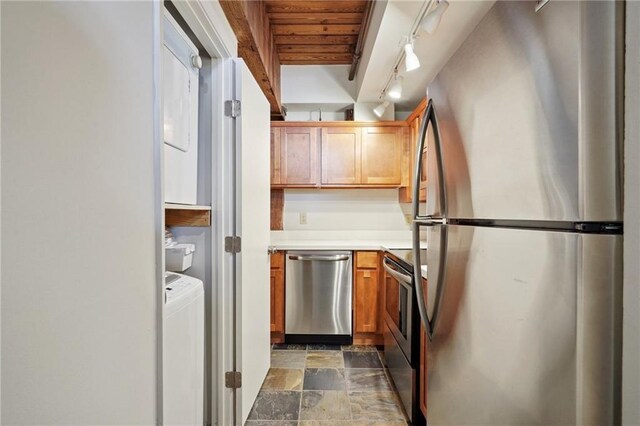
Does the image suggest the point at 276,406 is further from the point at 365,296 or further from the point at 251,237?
the point at 365,296

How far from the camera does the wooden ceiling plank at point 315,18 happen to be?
2.27m

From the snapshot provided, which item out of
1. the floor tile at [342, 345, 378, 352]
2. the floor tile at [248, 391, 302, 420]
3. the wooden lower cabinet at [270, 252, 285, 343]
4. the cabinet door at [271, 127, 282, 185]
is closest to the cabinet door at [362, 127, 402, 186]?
the cabinet door at [271, 127, 282, 185]

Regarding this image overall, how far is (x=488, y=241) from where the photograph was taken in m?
0.72

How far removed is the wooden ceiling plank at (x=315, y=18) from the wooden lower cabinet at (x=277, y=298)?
80.3 inches

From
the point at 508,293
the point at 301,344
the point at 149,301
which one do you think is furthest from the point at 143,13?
the point at 301,344

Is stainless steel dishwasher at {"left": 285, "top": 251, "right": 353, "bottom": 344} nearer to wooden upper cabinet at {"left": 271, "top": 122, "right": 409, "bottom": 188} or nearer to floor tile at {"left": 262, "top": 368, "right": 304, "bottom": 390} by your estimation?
floor tile at {"left": 262, "top": 368, "right": 304, "bottom": 390}

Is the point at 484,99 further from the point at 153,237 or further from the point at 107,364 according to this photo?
the point at 107,364

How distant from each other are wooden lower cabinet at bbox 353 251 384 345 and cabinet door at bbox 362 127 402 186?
0.85 metres

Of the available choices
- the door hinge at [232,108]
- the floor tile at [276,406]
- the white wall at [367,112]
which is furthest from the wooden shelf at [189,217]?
the white wall at [367,112]

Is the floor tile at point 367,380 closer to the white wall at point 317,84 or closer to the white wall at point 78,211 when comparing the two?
the white wall at point 78,211

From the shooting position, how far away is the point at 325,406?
182 centimetres

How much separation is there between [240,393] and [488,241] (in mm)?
1490

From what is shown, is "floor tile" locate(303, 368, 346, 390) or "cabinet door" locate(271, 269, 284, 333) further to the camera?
"cabinet door" locate(271, 269, 284, 333)

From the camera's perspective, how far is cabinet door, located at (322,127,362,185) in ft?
9.91
